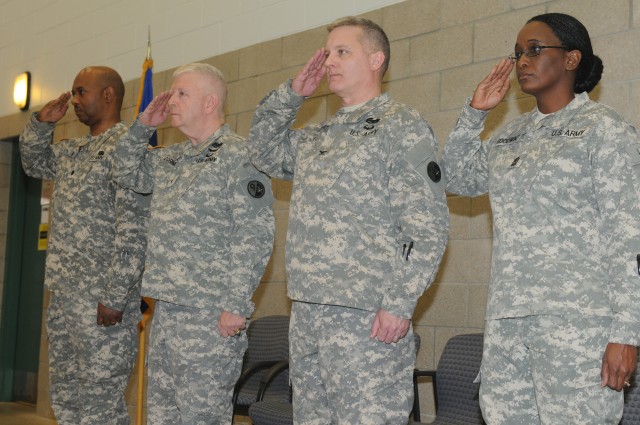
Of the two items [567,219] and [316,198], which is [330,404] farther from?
[567,219]

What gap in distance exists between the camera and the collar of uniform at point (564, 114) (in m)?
2.34

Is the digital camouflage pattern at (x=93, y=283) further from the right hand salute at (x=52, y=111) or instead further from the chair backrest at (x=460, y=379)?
the chair backrest at (x=460, y=379)

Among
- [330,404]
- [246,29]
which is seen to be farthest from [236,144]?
[246,29]

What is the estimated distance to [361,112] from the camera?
107 inches

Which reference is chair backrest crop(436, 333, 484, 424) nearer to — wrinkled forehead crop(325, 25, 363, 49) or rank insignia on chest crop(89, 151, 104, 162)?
wrinkled forehead crop(325, 25, 363, 49)

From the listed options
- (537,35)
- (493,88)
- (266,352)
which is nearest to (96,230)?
(266,352)

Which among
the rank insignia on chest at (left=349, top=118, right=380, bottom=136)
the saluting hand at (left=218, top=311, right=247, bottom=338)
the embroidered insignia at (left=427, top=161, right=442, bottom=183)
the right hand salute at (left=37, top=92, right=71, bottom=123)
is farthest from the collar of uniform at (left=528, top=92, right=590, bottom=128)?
the right hand salute at (left=37, top=92, right=71, bottom=123)

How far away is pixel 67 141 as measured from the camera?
13.8ft

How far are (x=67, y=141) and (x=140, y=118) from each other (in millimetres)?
868

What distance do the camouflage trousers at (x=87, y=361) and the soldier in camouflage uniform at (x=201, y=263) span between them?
0.61m

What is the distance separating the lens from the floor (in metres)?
5.96

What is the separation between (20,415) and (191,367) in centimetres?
391

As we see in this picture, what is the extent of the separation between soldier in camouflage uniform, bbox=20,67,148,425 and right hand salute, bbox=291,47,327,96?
3.96 ft

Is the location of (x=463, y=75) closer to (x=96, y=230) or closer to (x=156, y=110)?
(x=156, y=110)
